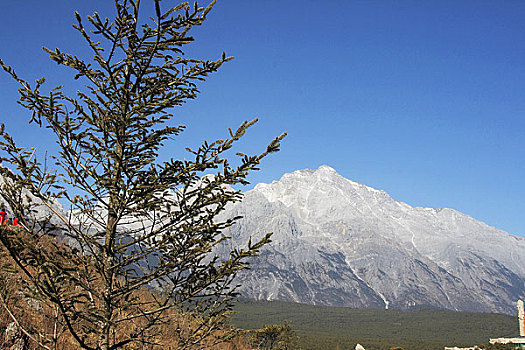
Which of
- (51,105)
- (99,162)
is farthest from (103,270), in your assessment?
(51,105)

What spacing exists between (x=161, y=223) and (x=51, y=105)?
2.72 metres

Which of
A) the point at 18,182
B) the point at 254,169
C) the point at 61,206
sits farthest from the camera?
the point at 61,206

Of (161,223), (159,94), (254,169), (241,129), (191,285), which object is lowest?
(191,285)

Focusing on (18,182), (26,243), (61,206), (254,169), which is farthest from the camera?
A: (61,206)

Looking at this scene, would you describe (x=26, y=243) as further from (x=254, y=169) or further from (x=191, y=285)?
(x=254, y=169)

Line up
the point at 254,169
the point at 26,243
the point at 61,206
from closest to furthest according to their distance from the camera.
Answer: the point at 26,243, the point at 254,169, the point at 61,206

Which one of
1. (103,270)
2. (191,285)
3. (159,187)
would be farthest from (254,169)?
(103,270)

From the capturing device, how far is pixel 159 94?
26.0 feet

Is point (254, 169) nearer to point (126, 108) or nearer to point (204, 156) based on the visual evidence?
point (204, 156)

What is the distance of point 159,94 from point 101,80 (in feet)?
3.46

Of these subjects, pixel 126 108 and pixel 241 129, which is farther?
pixel 126 108

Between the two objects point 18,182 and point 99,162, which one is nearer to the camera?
point 18,182

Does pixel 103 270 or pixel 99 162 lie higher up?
pixel 99 162

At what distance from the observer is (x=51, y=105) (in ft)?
23.5
